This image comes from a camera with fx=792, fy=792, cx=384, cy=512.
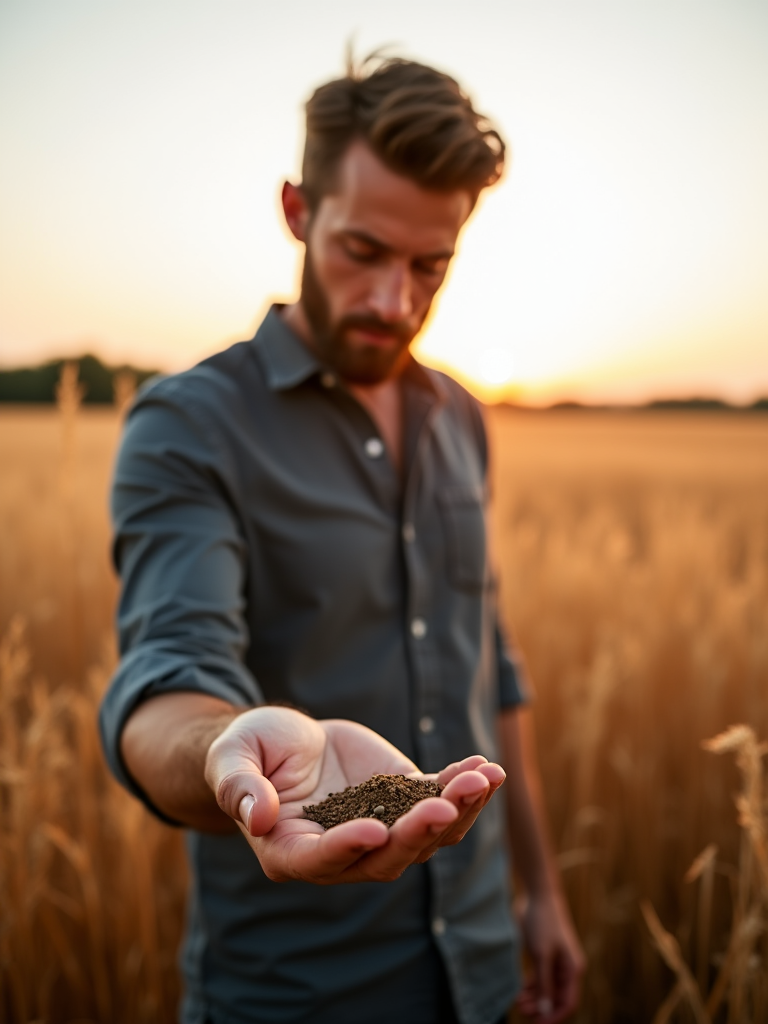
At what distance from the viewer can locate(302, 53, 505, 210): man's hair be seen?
1.42 metres

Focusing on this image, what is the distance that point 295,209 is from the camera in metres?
1.64

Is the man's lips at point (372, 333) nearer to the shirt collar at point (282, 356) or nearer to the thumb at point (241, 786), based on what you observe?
the shirt collar at point (282, 356)

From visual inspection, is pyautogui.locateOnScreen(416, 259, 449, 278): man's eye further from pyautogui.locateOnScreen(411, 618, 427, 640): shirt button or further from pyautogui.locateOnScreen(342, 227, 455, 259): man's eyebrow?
pyautogui.locateOnScreen(411, 618, 427, 640): shirt button

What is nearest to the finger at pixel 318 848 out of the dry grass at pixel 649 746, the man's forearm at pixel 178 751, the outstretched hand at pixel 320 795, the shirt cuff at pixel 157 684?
the outstretched hand at pixel 320 795

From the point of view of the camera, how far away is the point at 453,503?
1.62 metres

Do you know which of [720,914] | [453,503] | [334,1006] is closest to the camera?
[334,1006]

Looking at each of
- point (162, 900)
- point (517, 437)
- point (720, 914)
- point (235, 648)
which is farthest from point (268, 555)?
point (517, 437)

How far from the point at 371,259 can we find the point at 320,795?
3.17 feet

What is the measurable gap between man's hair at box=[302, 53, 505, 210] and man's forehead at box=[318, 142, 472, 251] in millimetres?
17

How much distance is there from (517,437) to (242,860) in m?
22.0

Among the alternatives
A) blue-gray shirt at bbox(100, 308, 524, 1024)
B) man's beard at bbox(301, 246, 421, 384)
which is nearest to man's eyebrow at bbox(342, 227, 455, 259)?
man's beard at bbox(301, 246, 421, 384)

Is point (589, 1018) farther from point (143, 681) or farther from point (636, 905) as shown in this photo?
point (143, 681)

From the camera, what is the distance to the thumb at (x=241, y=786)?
733 millimetres

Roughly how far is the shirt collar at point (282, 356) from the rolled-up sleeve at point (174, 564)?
0.20 metres
